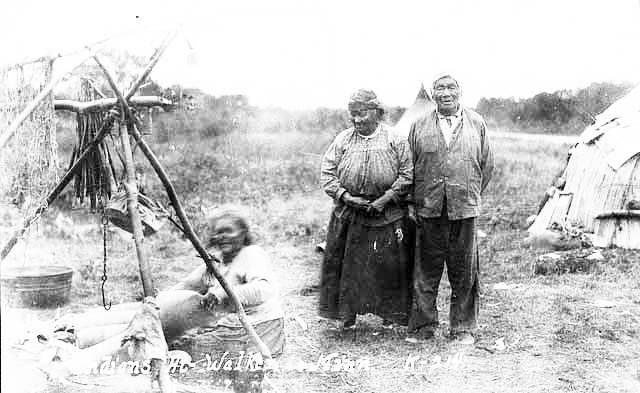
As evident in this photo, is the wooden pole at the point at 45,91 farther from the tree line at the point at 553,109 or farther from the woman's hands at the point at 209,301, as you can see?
the tree line at the point at 553,109

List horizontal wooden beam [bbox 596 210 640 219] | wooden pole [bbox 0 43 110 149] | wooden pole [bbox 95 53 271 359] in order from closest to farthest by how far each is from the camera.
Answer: wooden pole [bbox 0 43 110 149], wooden pole [bbox 95 53 271 359], horizontal wooden beam [bbox 596 210 640 219]

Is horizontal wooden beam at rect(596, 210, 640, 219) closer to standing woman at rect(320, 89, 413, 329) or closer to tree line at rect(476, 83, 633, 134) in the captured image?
tree line at rect(476, 83, 633, 134)

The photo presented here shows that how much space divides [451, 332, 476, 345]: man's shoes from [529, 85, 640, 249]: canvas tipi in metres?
4.19

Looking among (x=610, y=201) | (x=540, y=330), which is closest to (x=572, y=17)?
(x=610, y=201)

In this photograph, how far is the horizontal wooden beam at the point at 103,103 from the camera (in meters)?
3.27

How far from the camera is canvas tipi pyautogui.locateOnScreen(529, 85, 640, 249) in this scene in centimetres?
833

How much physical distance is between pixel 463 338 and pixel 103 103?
300cm

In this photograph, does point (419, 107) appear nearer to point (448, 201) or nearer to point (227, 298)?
point (448, 201)

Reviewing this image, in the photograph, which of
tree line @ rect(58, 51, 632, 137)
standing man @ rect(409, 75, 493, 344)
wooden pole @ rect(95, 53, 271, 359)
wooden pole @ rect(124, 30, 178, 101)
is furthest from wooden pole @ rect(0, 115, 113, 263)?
tree line @ rect(58, 51, 632, 137)

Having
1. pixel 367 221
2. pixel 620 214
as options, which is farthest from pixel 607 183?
pixel 367 221

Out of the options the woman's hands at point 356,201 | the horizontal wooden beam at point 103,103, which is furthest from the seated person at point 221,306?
the woman's hands at point 356,201

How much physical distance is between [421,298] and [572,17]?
454 cm

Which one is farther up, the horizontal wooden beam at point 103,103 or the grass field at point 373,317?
the horizontal wooden beam at point 103,103

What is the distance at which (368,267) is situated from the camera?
5.02 meters
